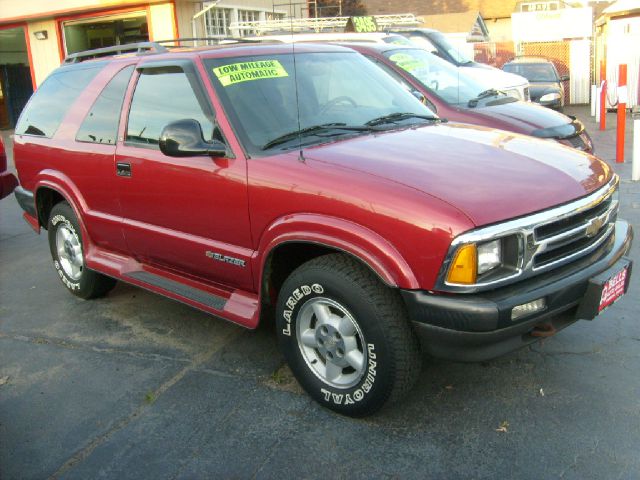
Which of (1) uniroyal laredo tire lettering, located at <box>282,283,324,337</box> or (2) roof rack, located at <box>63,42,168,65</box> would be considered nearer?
(1) uniroyal laredo tire lettering, located at <box>282,283,324,337</box>

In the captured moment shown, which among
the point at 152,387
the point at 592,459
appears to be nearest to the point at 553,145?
the point at 592,459

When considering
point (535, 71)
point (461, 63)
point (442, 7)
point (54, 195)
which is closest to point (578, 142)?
point (461, 63)

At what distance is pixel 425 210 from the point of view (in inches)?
115

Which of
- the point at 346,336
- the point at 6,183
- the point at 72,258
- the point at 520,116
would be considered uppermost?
the point at 520,116

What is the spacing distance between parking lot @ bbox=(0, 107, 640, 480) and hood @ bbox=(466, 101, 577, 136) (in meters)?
2.66

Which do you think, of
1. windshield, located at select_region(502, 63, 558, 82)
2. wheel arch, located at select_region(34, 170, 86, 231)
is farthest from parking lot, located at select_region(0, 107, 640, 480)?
windshield, located at select_region(502, 63, 558, 82)

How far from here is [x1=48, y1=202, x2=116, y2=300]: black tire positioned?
524cm

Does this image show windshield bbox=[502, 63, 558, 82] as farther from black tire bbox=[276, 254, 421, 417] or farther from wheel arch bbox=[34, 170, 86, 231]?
black tire bbox=[276, 254, 421, 417]

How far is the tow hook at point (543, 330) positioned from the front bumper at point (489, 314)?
2cm

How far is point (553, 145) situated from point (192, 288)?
2.42 m

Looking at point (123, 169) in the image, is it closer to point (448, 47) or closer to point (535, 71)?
point (448, 47)

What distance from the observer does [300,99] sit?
4004 mm

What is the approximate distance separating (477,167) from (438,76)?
496 centimetres

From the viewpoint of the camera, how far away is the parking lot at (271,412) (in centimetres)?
307
